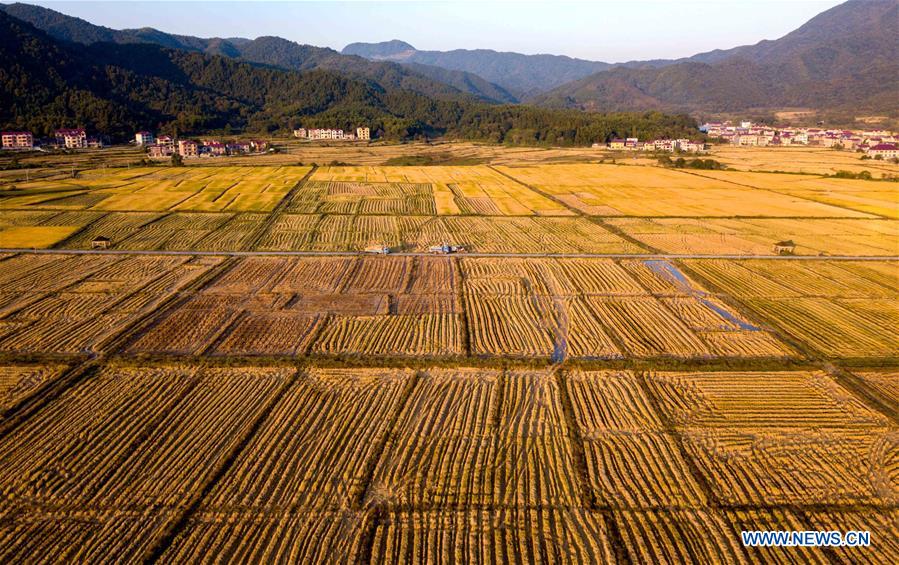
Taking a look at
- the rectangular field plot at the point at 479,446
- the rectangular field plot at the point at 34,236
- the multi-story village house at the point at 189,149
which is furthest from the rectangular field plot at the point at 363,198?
the multi-story village house at the point at 189,149

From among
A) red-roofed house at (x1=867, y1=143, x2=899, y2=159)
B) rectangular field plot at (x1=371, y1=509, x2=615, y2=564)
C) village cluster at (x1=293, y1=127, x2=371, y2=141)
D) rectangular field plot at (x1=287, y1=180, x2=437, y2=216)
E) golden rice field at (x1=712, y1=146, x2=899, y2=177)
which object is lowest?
rectangular field plot at (x1=371, y1=509, x2=615, y2=564)

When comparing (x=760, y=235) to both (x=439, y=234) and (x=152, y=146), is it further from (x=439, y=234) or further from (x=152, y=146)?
(x=152, y=146)

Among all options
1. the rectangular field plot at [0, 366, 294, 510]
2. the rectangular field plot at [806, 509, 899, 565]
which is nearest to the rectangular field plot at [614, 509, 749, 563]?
the rectangular field plot at [806, 509, 899, 565]

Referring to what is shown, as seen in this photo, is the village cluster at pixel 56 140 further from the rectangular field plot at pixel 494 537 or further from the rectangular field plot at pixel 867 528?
the rectangular field plot at pixel 867 528

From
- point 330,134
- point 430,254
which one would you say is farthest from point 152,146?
point 430,254

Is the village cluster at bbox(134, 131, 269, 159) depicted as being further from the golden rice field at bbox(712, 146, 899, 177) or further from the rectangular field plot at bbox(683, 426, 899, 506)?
the rectangular field plot at bbox(683, 426, 899, 506)
